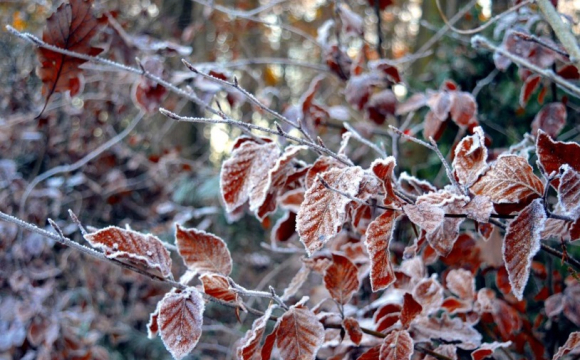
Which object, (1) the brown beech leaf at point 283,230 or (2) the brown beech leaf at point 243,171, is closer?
(2) the brown beech leaf at point 243,171

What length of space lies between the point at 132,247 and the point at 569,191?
588 millimetres

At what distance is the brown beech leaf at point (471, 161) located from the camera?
63 cm

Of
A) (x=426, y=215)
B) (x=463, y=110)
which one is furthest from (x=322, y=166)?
(x=463, y=110)

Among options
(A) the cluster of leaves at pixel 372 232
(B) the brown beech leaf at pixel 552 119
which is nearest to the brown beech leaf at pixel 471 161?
(A) the cluster of leaves at pixel 372 232

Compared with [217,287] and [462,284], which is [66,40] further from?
[462,284]

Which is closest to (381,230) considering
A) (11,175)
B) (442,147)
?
(442,147)

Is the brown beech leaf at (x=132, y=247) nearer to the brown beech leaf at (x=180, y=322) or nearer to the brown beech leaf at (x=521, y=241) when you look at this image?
the brown beech leaf at (x=180, y=322)

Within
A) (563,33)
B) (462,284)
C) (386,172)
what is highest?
(563,33)

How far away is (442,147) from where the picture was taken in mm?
1975

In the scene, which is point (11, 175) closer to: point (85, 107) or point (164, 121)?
point (85, 107)

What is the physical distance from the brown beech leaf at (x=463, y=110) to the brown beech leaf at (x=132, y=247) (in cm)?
76

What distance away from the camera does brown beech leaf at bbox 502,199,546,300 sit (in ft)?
1.94

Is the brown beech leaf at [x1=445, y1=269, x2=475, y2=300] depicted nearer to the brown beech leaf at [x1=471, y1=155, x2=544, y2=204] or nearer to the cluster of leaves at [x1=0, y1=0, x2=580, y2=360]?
the cluster of leaves at [x1=0, y1=0, x2=580, y2=360]

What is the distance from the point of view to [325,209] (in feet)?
1.99
